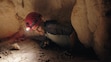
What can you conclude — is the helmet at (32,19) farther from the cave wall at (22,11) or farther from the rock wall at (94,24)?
the rock wall at (94,24)

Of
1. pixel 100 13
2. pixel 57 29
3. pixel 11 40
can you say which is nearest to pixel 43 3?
pixel 57 29

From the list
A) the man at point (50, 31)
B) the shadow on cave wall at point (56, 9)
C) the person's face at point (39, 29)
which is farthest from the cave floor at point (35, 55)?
the shadow on cave wall at point (56, 9)

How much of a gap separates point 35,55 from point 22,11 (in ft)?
6.59

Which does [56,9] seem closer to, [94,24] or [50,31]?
[50,31]

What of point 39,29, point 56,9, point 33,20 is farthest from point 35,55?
point 56,9

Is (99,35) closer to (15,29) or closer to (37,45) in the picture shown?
(37,45)

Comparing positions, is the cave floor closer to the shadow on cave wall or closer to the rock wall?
the rock wall

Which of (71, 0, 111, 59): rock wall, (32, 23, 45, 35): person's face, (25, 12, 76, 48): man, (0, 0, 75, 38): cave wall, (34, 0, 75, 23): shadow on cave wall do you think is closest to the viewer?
(71, 0, 111, 59): rock wall

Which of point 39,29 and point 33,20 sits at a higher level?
point 33,20

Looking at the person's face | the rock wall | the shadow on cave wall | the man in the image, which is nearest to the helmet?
the man

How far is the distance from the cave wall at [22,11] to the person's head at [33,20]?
0.32 meters

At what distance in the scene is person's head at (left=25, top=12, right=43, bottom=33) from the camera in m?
6.29

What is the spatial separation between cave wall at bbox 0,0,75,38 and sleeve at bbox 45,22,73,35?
0.38 m

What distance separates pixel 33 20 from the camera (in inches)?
246
